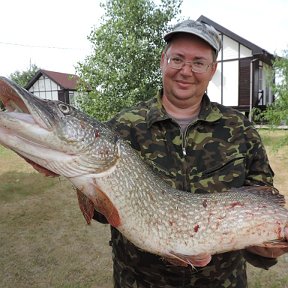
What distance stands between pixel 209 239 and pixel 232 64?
2181 cm

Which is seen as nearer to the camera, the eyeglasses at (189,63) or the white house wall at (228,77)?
the eyeglasses at (189,63)

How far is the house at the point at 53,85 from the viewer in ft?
120

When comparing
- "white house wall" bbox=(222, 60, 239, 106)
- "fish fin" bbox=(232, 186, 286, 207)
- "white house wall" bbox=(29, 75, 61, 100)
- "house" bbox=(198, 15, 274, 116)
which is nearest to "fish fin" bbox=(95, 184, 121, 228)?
"fish fin" bbox=(232, 186, 286, 207)

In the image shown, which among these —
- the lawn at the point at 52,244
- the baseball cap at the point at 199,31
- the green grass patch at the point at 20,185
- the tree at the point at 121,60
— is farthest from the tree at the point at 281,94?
the baseball cap at the point at 199,31

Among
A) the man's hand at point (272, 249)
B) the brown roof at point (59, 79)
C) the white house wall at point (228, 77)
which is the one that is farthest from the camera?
the brown roof at point (59, 79)

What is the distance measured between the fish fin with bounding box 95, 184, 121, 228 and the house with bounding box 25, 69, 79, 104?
34.4m

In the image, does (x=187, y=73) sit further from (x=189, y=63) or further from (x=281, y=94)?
(x=281, y=94)

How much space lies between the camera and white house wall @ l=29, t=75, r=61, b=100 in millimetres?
37562

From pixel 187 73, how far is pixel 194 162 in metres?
0.65

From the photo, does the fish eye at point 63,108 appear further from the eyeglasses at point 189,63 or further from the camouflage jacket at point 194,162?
the eyeglasses at point 189,63

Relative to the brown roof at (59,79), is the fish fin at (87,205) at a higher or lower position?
lower

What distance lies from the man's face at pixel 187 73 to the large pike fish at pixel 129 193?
64 cm

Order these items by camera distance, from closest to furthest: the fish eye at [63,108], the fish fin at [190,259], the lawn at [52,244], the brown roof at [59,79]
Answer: the fish eye at [63,108]
the fish fin at [190,259]
the lawn at [52,244]
the brown roof at [59,79]

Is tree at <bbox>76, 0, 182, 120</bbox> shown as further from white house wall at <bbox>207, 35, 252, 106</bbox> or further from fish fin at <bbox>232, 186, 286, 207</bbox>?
fish fin at <bbox>232, 186, 286, 207</bbox>
